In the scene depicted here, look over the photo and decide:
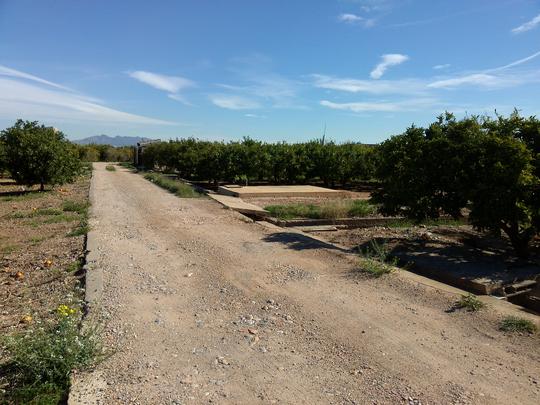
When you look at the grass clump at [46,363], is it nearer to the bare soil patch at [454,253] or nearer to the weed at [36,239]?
the bare soil patch at [454,253]

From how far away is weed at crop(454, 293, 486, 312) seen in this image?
522 centimetres

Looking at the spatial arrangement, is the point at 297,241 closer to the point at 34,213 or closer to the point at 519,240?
the point at 519,240

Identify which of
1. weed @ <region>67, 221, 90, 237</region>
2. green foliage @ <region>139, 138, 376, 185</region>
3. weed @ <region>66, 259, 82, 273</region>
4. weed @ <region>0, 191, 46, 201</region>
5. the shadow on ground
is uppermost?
green foliage @ <region>139, 138, 376, 185</region>

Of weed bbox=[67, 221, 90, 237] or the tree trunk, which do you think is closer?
the tree trunk

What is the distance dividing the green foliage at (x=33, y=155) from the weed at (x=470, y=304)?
1727 centimetres

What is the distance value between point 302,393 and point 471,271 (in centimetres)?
440

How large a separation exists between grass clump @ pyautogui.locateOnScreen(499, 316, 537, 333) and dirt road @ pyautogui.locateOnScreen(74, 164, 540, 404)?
12 centimetres

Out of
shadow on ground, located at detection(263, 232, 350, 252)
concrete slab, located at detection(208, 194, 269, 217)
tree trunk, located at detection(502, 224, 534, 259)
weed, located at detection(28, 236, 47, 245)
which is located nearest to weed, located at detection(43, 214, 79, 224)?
weed, located at detection(28, 236, 47, 245)

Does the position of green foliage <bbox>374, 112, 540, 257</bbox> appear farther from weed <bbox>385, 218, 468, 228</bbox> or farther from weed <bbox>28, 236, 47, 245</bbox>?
weed <bbox>28, 236, 47, 245</bbox>

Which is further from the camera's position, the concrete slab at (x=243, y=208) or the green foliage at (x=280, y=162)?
the green foliage at (x=280, y=162)

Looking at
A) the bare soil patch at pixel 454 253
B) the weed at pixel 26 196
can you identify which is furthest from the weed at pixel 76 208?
the bare soil patch at pixel 454 253

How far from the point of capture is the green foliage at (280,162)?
2233 centimetres

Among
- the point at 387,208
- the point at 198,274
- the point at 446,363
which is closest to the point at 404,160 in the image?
the point at 387,208

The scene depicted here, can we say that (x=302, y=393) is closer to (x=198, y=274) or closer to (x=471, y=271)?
(x=198, y=274)
